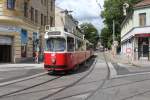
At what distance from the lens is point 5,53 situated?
36562 mm

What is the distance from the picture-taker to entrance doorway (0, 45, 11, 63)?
1426 inches

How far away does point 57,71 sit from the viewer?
24.2m

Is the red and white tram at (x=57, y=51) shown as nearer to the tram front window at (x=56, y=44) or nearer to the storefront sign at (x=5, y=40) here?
the tram front window at (x=56, y=44)

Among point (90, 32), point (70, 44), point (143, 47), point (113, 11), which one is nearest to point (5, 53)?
point (70, 44)

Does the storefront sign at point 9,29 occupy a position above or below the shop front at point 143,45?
above

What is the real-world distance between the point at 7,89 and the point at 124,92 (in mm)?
5038

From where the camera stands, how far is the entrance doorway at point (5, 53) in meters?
36.2

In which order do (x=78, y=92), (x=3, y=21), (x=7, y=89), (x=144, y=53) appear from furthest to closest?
(x=144, y=53)
(x=3, y=21)
(x=7, y=89)
(x=78, y=92)

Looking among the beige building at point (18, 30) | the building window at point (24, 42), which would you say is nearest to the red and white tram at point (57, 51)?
the beige building at point (18, 30)

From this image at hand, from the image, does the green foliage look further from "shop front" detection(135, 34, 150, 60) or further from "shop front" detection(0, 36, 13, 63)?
"shop front" detection(0, 36, 13, 63)

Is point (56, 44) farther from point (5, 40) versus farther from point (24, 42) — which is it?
point (24, 42)

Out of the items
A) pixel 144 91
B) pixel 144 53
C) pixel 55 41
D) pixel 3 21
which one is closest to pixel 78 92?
pixel 144 91

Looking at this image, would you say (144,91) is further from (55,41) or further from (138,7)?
(138,7)

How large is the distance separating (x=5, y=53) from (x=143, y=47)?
1962 cm
